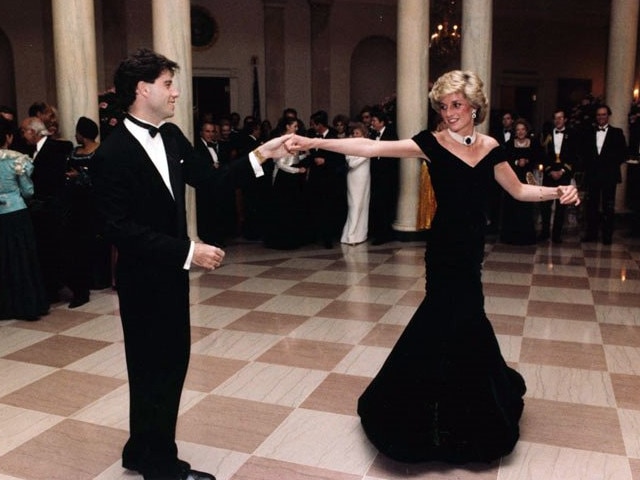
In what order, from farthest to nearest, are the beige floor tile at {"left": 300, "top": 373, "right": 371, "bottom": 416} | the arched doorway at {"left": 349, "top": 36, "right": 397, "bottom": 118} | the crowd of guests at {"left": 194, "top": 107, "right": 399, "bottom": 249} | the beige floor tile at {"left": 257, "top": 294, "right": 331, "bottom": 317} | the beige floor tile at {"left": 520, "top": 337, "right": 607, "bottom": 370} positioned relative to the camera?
the arched doorway at {"left": 349, "top": 36, "right": 397, "bottom": 118} → the crowd of guests at {"left": 194, "top": 107, "right": 399, "bottom": 249} → the beige floor tile at {"left": 257, "top": 294, "right": 331, "bottom": 317} → the beige floor tile at {"left": 520, "top": 337, "right": 607, "bottom": 370} → the beige floor tile at {"left": 300, "top": 373, "right": 371, "bottom": 416}

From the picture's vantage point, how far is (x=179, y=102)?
7.49m

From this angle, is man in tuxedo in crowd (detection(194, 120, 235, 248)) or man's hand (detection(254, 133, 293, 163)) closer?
man's hand (detection(254, 133, 293, 163))

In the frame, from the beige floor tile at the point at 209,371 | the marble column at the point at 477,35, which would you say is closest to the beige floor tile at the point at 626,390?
the beige floor tile at the point at 209,371

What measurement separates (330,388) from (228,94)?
448 inches

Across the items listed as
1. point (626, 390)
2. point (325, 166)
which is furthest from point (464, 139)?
point (325, 166)

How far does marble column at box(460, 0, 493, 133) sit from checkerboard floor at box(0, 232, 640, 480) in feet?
9.22

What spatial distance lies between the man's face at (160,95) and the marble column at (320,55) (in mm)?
12470

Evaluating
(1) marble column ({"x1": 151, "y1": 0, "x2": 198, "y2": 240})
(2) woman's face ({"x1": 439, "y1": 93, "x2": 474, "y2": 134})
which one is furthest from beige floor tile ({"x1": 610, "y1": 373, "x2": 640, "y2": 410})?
(1) marble column ({"x1": 151, "y1": 0, "x2": 198, "y2": 240})

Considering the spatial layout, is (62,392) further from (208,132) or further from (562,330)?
(208,132)

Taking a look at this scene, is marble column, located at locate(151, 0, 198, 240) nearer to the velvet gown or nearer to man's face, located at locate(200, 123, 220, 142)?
man's face, located at locate(200, 123, 220, 142)

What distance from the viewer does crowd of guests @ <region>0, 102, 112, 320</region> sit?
562 cm

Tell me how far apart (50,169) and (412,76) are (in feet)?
15.5

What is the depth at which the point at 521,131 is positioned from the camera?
350 inches

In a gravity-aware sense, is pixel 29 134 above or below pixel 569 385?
above
